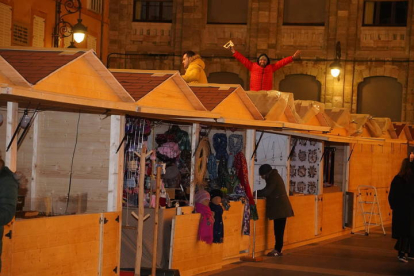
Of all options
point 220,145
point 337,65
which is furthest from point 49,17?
point 220,145

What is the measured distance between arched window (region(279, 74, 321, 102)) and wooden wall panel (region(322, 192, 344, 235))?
512 inches

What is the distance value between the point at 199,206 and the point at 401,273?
344 cm

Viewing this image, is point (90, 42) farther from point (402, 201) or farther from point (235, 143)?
point (402, 201)

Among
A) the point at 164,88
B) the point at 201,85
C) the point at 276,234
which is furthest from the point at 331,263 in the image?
the point at 164,88

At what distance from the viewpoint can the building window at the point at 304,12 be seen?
108 ft

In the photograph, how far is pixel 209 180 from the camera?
14594mm

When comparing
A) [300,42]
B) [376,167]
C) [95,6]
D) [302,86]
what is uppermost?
[95,6]

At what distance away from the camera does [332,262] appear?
592 inches

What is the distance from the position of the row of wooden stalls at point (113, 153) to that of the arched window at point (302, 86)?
15264mm

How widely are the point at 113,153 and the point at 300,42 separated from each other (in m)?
22.4

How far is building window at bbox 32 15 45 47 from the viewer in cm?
2378

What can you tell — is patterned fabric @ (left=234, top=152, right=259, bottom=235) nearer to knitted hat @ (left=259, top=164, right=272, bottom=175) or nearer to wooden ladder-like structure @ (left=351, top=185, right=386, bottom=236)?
knitted hat @ (left=259, top=164, right=272, bottom=175)

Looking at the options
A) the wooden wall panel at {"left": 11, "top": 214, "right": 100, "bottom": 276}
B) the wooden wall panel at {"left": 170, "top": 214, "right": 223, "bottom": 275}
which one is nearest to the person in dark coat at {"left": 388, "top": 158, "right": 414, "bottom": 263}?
the wooden wall panel at {"left": 170, "top": 214, "right": 223, "bottom": 275}

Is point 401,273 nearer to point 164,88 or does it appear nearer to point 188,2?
point 164,88
